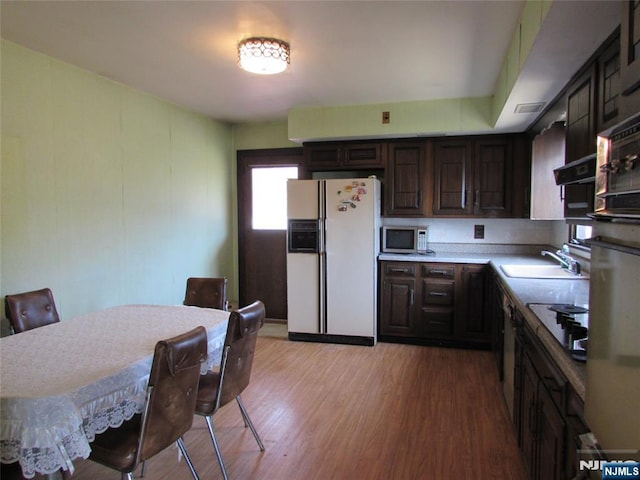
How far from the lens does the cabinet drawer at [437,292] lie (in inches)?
167

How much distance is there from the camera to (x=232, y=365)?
223 centimetres

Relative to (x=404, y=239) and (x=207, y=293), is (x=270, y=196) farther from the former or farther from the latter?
(x=207, y=293)

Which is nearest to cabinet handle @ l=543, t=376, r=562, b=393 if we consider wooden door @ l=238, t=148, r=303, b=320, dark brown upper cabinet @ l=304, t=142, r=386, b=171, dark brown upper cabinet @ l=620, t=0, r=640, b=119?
dark brown upper cabinet @ l=620, t=0, r=640, b=119

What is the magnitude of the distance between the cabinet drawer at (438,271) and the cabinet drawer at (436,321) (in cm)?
34

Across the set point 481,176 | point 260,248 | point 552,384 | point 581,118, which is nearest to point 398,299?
point 481,176

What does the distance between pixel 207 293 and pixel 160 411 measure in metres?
1.56

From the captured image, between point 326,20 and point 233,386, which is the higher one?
point 326,20

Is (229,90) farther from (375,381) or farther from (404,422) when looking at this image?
(404,422)

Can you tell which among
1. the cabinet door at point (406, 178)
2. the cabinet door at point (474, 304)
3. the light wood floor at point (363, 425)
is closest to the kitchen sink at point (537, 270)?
the cabinet door at point (474, 304)

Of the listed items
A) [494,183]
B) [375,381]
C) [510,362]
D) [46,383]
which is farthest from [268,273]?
[46,383]

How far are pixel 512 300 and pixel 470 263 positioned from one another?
A: 1.66 meters

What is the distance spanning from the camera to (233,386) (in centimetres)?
228

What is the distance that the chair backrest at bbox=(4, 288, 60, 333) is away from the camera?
255 centimetres

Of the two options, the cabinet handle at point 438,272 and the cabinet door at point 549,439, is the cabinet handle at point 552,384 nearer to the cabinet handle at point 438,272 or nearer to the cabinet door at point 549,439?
the cabinet door at point 549,439
